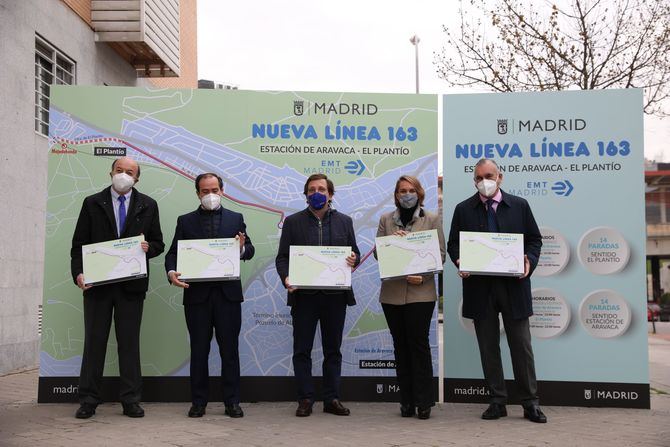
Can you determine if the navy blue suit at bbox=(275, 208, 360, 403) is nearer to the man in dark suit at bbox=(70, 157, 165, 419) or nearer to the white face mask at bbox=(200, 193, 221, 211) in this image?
the white face mask at bbox=(200, 193, 221, 211)

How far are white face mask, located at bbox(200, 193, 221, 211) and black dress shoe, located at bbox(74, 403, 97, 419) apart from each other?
6.28 ft

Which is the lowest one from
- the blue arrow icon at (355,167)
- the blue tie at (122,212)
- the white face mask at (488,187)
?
the blue tie at (122,212)

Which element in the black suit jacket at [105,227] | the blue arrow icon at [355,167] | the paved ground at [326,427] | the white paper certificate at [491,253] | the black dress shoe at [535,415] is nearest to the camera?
the paved ground at [326,427]

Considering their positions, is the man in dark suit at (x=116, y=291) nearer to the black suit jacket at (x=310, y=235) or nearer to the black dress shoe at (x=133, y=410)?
the black dress shoe at (x=133, y=410)

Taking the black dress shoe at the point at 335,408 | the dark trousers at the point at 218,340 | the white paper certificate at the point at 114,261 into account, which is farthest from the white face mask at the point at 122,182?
the black dress shoe at the point at 335,408

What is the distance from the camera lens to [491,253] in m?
6.34

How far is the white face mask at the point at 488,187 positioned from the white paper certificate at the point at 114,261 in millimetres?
2912

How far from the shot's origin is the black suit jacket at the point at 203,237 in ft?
21.4

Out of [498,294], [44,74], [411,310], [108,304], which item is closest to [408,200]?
[411,310]

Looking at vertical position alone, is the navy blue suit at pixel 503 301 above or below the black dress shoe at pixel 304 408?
above

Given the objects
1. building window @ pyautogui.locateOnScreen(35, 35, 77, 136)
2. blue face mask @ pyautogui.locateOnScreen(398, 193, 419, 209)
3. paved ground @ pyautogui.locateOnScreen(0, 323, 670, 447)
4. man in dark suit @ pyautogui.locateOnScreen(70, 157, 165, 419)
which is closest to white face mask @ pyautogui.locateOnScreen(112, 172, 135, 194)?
man in dark suit @ pyautogui.locateOnScreen(70, 157, 165, 419)

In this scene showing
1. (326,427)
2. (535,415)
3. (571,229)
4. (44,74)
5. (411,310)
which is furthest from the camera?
(44,74)

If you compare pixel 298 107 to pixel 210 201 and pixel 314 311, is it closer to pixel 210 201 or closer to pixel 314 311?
pixel 210 201

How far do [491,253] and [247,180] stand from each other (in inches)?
95.8
